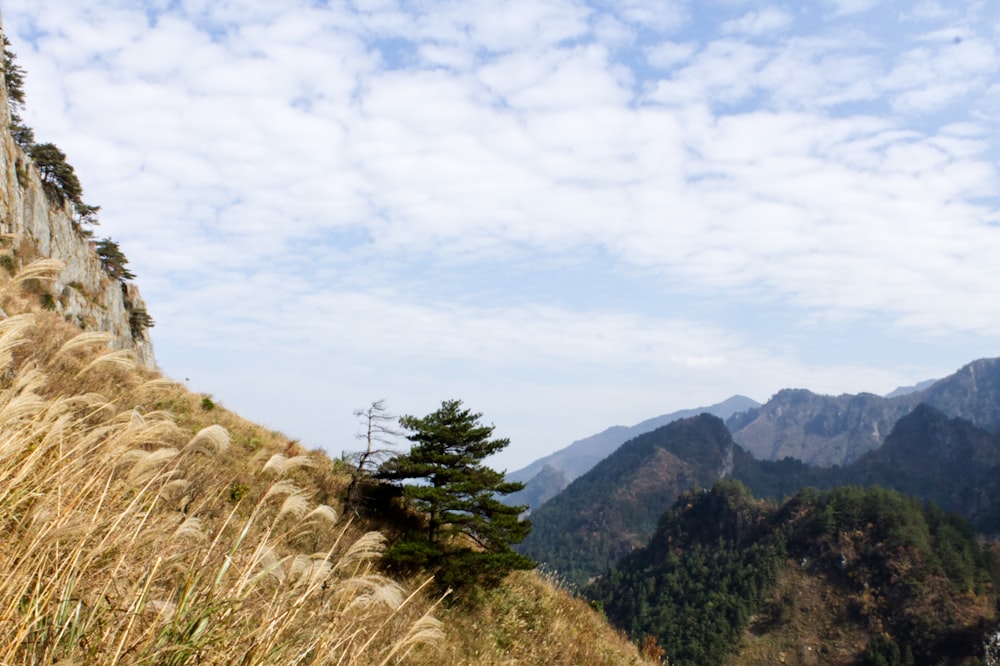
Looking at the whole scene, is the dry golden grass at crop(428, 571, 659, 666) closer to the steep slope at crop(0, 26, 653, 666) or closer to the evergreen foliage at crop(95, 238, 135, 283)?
the steep slope at crop(0, 26, 653, 666)

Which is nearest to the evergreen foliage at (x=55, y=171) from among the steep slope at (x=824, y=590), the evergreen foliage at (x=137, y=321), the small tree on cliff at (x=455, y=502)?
the evergreen foliage at (x=137, y=321)

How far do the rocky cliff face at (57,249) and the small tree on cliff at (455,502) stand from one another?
14.6 meters

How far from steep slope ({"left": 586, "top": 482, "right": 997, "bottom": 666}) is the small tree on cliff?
4433 inches

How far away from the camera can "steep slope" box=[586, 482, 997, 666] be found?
4424 inches

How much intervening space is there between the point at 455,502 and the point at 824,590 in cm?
14835

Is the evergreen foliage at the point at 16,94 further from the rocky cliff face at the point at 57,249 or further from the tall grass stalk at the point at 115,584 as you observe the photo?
the tall grass stalk at the point at 115,584

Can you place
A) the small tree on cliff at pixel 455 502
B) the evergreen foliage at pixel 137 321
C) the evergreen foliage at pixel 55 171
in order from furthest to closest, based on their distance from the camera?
the evergreen foliage at pixel 137 321
the evergreen foliage at pixel 55 171
the small tree on cliff at pixel 455 502

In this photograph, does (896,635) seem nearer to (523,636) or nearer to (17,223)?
(523,636)

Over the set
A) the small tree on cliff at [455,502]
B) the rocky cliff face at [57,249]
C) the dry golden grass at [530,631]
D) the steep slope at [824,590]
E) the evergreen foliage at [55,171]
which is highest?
the evergreen foliage at [55,171]

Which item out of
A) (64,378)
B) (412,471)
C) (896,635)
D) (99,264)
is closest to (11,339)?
(64,378)

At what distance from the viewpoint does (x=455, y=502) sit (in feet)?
58.3

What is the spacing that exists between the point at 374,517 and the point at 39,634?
16.4m

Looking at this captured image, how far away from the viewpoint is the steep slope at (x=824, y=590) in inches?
4424

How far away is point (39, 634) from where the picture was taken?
2312 millimetres
